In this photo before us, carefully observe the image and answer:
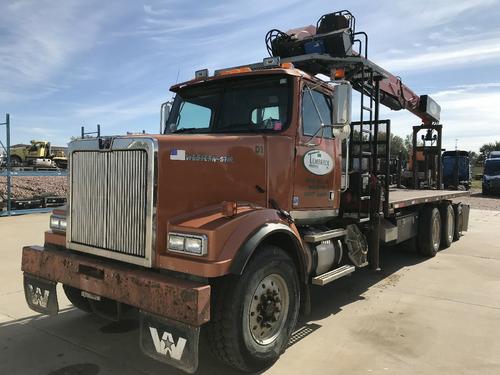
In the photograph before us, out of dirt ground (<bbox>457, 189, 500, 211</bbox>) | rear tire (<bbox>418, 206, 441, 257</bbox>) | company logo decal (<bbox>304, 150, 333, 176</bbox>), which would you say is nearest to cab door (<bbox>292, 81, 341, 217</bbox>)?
company logo decal (<bbox>304, 150, 333, 176</bbox>)

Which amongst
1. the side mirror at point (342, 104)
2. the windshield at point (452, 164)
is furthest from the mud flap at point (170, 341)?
the windshield at point (452, 164)

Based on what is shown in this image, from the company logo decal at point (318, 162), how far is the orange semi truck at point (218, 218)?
1 cm

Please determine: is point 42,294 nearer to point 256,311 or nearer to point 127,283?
point 127,283

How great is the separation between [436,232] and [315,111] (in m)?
5.74

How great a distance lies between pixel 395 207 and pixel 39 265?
506 cm

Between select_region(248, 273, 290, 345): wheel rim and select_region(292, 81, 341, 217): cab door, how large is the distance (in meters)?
1.02

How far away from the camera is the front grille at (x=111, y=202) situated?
3.46 meters

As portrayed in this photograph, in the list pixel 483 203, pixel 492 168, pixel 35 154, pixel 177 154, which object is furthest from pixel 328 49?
pixel 35 154

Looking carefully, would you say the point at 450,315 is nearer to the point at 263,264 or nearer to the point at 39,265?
the point at 263,264

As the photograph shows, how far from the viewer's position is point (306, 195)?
190 inches

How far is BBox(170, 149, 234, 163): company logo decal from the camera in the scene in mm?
3539

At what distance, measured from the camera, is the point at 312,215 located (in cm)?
502

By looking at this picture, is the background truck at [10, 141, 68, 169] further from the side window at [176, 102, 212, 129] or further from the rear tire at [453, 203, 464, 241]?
the side window at [176, 102, 212, 129]

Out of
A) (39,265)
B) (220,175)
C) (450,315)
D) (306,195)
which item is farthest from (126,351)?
(450,315)
